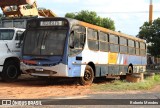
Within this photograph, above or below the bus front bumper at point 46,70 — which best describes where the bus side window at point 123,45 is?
above

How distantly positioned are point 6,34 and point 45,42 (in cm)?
196

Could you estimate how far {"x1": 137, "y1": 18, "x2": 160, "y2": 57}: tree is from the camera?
54.5 meters

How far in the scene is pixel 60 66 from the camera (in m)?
15.9

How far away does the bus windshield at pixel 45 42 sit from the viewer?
52.9 feet

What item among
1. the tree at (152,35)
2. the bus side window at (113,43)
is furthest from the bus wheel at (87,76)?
the tree at (152,35)

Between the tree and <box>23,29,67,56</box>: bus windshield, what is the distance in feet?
129

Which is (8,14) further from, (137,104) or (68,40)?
(137,104)

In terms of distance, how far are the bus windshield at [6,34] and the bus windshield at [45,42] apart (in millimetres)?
845

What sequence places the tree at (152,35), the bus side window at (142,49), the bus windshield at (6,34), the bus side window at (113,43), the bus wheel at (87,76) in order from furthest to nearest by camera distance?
the tree at (152,35) → the bus side window at (142,49) → the bus side window at (113,43) → the bus wheel at (87,76) → the bus windshield at (6,34)

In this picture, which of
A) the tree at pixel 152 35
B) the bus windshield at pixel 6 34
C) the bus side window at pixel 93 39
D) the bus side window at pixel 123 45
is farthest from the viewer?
the tree at pixel 152 35

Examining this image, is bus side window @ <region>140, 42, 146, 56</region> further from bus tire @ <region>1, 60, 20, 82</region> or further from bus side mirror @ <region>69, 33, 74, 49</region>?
bus tire @ <region>1, 60, 20, 82</region>

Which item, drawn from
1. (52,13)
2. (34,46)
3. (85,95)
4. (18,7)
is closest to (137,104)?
(85,95)

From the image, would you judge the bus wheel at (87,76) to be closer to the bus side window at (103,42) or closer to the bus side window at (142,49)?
the bus side window at (103,42)

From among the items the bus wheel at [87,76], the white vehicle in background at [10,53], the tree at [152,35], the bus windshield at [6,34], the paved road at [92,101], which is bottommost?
the paved road at [92,101]
